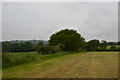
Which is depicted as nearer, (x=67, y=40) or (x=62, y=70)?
(x=62, y=70)

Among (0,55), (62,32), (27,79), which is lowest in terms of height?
(27,79)

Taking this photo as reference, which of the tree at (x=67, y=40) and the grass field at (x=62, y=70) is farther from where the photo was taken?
the tree at (x=67, y=40)

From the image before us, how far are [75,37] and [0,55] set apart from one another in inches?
1326

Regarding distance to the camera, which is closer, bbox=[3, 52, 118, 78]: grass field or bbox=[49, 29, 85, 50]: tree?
bbox=[3, 52, 118, 78]: grass field

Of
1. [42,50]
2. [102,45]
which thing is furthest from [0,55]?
[102,45]

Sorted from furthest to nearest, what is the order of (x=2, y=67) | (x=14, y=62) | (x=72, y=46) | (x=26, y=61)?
(x=72, y=46) → (x=26, y=61) → (x=14, y=62) → (x=2, y=67)

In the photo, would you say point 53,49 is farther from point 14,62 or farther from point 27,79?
point 27,79

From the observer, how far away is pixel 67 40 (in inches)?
1614

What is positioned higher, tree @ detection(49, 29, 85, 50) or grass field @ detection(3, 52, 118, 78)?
tree @ detection(49, 29, 85, 50)

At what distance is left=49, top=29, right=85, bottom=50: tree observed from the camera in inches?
1624

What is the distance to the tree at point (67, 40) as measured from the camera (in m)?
41.2

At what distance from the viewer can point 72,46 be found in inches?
1693

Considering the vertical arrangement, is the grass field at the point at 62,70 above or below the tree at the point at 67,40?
below

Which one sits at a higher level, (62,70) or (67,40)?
(67,40)
